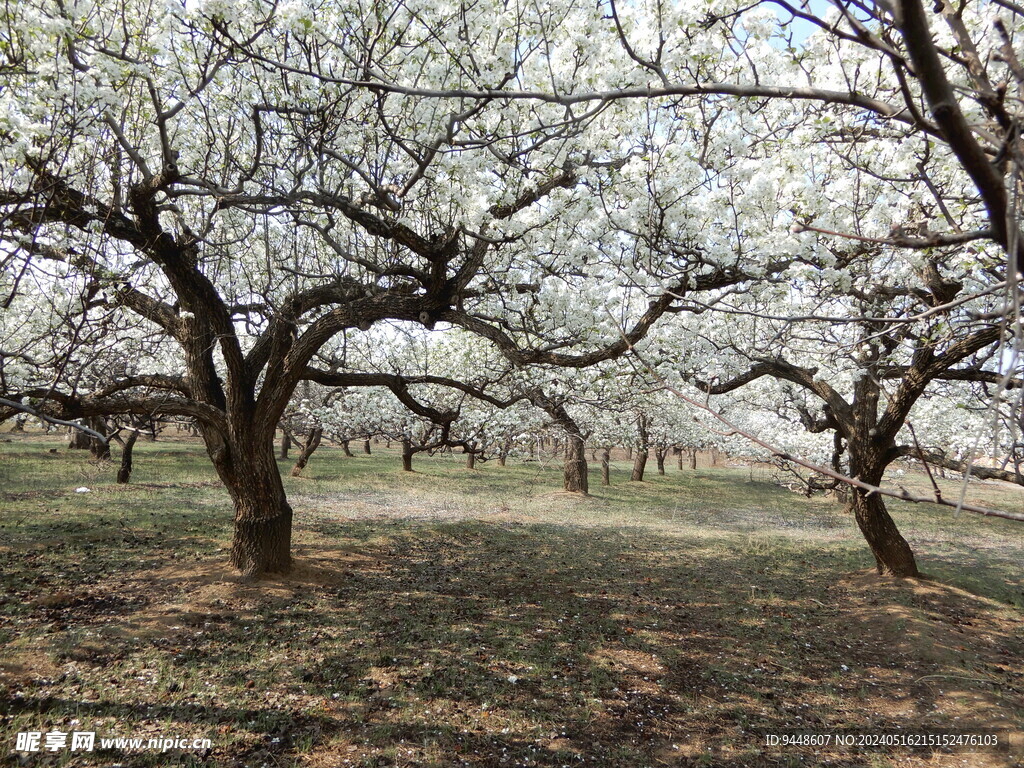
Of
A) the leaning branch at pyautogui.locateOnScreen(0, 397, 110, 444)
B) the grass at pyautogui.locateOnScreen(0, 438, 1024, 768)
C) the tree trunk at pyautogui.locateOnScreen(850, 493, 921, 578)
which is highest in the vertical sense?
the leaning branch at pyautogui.locateOnScreen(0, 397, 110, 444)

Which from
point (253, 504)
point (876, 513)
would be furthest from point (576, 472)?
point (253, 504)

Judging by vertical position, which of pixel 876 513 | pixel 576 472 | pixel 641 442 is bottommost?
pixel 576 472

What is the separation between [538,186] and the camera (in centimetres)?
760

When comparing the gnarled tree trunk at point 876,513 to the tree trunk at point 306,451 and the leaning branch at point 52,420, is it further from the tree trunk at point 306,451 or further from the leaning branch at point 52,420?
the tree trunk at point 306,451

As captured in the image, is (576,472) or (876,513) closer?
(876,513)

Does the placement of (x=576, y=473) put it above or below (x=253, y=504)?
below

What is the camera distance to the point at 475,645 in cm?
743

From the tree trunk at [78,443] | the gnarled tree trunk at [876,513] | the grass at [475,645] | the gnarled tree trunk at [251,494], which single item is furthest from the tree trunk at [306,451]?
the gnarled tree trunk at [876,513]

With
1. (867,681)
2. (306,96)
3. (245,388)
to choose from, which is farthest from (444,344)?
(867,681)

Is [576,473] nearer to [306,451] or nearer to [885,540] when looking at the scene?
[306,451]

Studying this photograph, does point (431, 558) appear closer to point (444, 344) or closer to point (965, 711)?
point (444, 344)

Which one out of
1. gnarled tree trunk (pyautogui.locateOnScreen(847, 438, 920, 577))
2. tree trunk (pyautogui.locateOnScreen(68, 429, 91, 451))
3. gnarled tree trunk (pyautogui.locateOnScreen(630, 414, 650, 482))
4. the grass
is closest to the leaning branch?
the grass

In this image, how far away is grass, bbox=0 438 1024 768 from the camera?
207 inches

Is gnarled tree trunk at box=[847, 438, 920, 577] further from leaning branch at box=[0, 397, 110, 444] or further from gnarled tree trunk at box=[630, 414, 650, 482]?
gnarled tree trunk at box=[630, 414, 650, 482]
